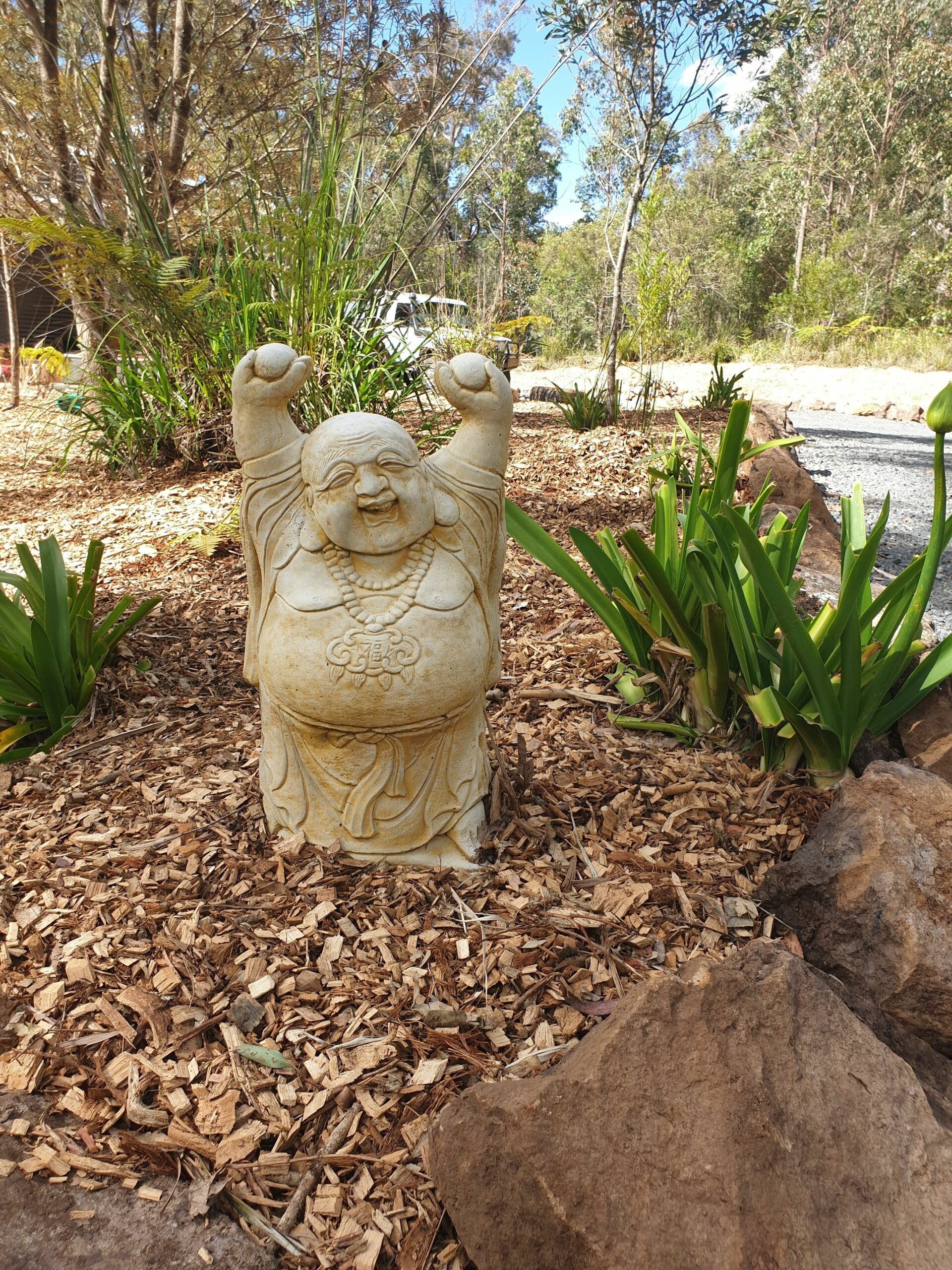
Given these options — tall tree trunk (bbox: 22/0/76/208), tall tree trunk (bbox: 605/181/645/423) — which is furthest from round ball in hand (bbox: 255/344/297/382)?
tall tree trunk (bbox: 605/181/645/423)

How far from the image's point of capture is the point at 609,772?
265 centimetres

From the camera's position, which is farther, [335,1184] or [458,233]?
[458,233]

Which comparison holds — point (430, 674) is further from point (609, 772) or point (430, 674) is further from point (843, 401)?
point (843, 401)

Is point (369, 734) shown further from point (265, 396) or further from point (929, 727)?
point (929, 727)

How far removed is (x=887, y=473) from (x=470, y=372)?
7.85 metres

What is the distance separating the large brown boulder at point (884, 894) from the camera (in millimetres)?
1790

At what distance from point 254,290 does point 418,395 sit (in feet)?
3.58

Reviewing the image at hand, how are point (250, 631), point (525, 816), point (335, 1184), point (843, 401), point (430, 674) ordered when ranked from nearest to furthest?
point (335, 1184)
point (430, 674)
point (250, 631)
point (525, 816)
point (843, 401)

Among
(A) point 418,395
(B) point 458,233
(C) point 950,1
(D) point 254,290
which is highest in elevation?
(C) point 950,1

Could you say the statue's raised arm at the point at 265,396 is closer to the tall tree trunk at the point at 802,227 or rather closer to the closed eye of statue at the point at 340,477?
the closed eye of statue at the point at 340,477

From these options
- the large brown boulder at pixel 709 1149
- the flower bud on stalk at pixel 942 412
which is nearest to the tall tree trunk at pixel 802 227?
the flower bud on stalk at pixel 942 412

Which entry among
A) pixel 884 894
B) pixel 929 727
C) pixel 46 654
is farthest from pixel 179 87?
pixel 884 894

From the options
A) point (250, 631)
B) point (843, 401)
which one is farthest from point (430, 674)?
point (843, 401)

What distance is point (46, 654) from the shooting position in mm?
2832
